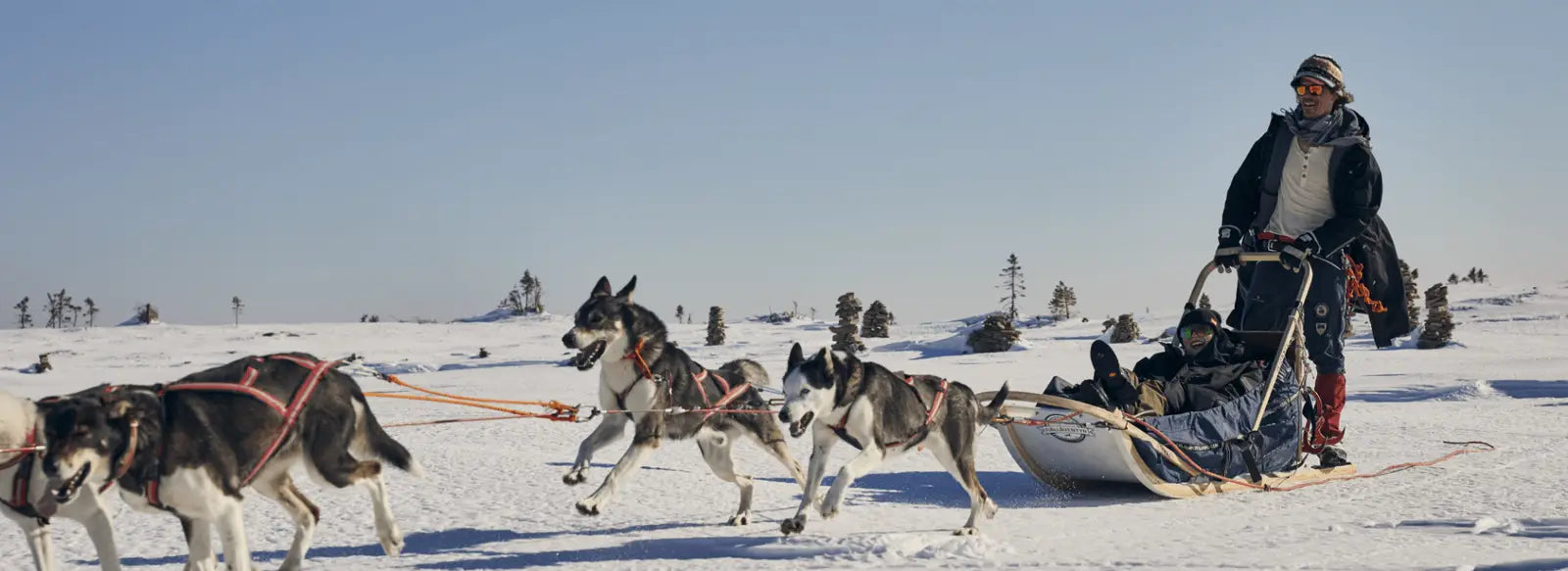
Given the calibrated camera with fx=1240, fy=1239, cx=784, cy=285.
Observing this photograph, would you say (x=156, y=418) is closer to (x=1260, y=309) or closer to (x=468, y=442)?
(x=468, y=442)

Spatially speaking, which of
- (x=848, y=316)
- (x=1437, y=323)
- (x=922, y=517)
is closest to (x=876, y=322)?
(x=848, y=316)

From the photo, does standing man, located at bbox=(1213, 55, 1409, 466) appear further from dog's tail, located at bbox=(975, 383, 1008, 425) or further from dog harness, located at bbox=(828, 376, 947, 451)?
dog harness, located at bbox=(828, 376, 947, 451)

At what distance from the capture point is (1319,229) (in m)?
7.32

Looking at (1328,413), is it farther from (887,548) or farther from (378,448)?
(378,448)

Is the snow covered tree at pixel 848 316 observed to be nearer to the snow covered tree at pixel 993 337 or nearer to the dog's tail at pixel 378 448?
the snow covered tree at pixel 993 337

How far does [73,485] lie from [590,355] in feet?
7.83

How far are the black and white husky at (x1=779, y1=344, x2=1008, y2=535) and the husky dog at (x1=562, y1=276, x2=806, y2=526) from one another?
0.69 m

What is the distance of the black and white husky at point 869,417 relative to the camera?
527cm

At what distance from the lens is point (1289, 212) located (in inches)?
300

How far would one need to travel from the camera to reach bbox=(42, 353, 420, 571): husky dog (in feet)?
12.4

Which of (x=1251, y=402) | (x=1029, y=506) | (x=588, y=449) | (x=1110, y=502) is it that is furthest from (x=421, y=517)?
(x=1251, y=402)

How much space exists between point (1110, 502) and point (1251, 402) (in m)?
1.08

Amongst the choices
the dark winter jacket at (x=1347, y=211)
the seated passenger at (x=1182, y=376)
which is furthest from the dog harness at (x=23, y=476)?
the dark winter jacket at (x=1347, y=211)

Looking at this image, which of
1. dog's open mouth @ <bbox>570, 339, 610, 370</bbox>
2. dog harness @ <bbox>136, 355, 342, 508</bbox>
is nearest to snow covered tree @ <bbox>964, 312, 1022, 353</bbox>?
dog's open mouth @ <bbox>570, 339, 610, 370</bbox>
